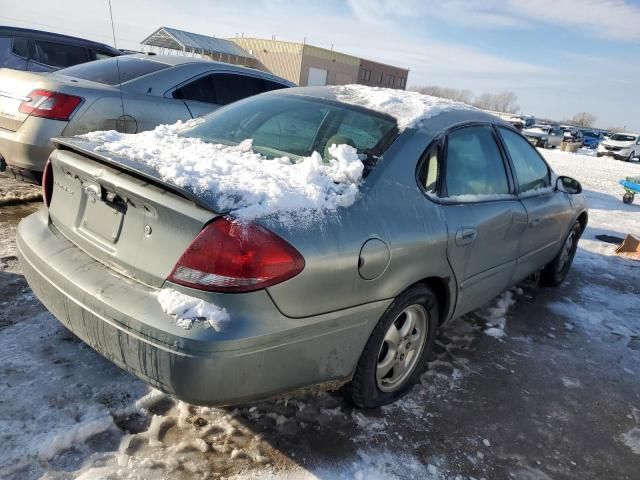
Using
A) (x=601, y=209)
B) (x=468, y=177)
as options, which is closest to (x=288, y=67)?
(x=601, y=209)

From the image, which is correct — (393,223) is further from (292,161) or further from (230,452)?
(230,452)

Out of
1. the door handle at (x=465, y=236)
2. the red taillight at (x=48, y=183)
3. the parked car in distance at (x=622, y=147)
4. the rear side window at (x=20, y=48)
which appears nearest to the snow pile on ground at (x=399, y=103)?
the door handle at (x=465, y=236)

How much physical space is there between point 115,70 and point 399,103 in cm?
338

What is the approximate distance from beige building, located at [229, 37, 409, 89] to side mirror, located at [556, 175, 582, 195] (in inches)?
1760

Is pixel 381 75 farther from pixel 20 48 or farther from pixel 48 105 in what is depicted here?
pixel 48 105

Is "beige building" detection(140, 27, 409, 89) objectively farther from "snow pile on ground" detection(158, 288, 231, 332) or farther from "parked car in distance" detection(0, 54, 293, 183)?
"snow pile on ground" detection(158, 288, 231, 332)

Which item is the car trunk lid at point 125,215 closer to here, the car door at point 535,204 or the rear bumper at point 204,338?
the rear bumper at point 204,338

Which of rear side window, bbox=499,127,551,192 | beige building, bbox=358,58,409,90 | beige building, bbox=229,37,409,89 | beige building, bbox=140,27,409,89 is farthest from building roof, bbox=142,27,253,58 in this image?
rear side window, bbox=499,127,551,192

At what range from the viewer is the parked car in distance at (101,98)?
4.30 metres

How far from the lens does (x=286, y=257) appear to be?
1.92m

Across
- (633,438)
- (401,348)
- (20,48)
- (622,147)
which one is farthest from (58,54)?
(622,147)

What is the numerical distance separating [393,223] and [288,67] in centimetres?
5093

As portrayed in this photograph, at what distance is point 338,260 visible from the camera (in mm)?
2068

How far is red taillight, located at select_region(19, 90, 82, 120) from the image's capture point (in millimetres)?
4301
